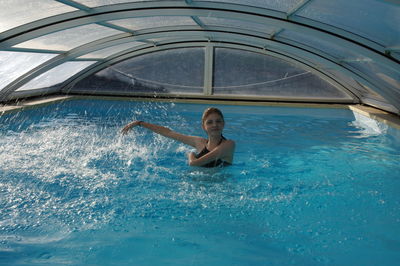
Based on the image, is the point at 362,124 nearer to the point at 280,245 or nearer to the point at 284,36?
the point at 284,36

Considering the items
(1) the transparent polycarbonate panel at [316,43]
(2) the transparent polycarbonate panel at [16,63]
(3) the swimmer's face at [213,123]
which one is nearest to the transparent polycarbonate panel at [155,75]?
(2) the transparent polycarbonate panel at [16,63]

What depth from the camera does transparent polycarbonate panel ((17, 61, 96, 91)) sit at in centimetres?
1391

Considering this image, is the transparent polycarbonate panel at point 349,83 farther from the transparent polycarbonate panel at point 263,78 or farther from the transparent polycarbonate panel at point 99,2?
the transparent polycarbonate panel at point 99,2

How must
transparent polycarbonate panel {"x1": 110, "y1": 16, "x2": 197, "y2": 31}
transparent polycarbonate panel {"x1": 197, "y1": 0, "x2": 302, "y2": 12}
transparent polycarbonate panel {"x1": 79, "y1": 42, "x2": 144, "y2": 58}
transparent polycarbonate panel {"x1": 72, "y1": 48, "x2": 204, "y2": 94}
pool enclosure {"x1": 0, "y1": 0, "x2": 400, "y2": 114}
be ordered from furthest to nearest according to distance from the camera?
transparent polycarbonate panel {"x1": 72, "y1": 48, "x2": 204, "y2": 94}, transparent polycarbonate panel {"x1": 79, "y1": 42, "x2": 144, "y2": 58}, transparent polycarbonate panel {"x1": 110, "y1": 16, "x2": 197, "y2": 31}, pool enclosure {"x1": 0, "y1": 0, "x2": 400, "y2": 114}, transparent polycarbonate panel {"x1": 197, "y1": 0, "x2": 302, "y2": 12}

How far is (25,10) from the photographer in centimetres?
759

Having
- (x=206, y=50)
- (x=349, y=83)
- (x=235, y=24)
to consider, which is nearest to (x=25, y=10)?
(x=235, y=24)

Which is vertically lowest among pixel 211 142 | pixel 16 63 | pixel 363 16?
pixel 211 142

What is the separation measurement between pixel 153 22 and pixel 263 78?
665cm

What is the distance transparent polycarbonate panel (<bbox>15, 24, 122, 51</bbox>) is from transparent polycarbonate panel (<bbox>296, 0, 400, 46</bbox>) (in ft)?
19.1

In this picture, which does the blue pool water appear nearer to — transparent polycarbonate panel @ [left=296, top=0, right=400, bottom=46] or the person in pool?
the person in pool

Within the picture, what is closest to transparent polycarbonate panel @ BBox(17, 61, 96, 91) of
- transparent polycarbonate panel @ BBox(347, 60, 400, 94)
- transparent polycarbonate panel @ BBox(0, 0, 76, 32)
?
transparent polycarbonate panel @ BBox(0, 0, 76, 32)

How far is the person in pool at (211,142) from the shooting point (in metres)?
5.12

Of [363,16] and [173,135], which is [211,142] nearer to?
[173,135]

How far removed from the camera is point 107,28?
1087 cm
